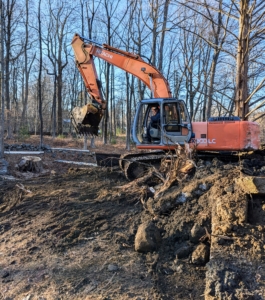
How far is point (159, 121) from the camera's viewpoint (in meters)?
8.12

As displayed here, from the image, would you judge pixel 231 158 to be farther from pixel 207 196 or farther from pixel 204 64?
pixel 204 64

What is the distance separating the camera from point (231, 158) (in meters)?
7.94

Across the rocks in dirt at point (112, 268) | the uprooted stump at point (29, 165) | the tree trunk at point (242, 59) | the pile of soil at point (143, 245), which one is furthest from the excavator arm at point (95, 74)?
the rocks in dirt at point (112, 268)

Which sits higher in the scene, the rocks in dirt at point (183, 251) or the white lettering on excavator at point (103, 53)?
the white lettering on excavator at point (103, 53)

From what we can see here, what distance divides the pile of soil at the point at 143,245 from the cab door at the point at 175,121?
7.36 feet

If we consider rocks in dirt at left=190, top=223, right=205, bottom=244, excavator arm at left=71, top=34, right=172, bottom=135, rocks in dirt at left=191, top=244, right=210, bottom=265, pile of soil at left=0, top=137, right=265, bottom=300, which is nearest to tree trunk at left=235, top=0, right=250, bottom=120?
excavator arm at left=71, top=34, right=172, bottom=135

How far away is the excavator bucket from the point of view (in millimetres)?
8938


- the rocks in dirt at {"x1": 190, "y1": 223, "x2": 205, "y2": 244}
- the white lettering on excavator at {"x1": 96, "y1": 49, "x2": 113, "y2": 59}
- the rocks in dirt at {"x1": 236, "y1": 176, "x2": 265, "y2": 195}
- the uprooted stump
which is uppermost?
the white lettering on excavator at {"x1": 96, "y1": 49, "x2": 113, "y2": 59}

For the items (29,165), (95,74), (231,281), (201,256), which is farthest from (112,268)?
(29,165)

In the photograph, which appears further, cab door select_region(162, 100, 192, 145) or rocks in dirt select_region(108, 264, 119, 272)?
cab door select_region(162, 100, 192, 145)

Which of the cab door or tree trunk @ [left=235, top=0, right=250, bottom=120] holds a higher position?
tree trunk @ [left=235, top=0, right=250, bottom=120]

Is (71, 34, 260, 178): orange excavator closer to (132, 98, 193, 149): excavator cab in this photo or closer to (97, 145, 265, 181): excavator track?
(132, 98, 193, 149): excavator cab

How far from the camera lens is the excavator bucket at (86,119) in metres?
8.94

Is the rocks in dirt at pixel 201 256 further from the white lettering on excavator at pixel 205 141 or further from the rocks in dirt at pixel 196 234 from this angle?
the white lettering on excavator at pixel 205 141
